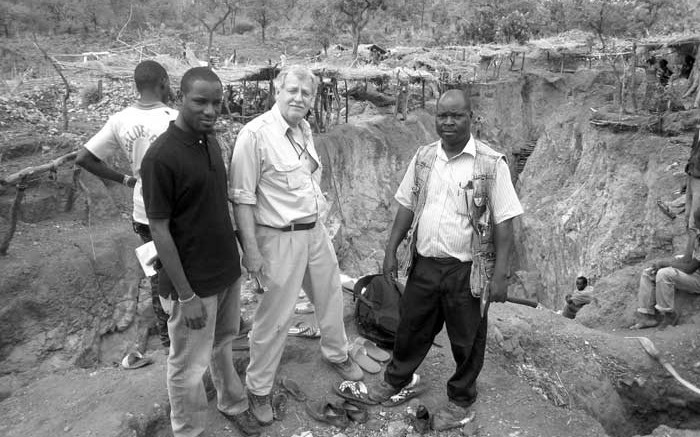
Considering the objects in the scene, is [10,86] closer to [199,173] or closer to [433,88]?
[199,173]

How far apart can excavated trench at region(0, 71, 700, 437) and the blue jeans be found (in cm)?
207

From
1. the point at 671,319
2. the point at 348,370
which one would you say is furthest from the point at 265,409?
the point at 671,319

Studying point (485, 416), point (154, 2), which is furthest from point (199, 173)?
point (154, 2)

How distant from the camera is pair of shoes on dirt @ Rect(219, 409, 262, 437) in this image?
9.15ft

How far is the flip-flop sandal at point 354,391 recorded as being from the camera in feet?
10.2

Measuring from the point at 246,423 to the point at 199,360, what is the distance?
1.86 feet

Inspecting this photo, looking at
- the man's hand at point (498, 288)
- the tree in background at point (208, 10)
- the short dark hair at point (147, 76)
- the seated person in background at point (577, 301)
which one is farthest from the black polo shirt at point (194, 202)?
the tree in background at point (208, 10)

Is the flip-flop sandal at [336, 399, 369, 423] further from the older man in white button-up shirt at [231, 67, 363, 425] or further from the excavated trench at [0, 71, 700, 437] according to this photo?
the excavated trench at [0, 71, 700, 437]

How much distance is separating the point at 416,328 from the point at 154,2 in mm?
36424

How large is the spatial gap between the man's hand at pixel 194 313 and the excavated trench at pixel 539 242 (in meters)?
2.35

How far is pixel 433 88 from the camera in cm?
1888

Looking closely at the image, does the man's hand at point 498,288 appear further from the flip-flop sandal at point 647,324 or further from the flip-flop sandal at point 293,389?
the flip-flop sandal at point 647,324

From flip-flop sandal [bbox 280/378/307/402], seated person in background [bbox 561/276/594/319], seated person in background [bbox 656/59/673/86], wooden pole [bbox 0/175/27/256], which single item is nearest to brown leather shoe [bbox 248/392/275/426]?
flip-flop sandal [bbox 280/378/307/402]

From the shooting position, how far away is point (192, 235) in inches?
90.7
